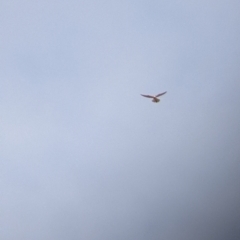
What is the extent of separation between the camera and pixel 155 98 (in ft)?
58.6

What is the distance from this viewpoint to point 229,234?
45.8 m

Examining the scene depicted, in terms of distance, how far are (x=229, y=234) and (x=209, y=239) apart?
3.52m

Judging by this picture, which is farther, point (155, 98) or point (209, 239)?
point (209, 239)

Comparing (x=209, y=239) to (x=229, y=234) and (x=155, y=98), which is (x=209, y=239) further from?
(x=155, y=98)

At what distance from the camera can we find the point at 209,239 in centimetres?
4669

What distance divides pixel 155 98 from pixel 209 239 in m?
39.0

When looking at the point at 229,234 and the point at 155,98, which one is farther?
the point at 229,234

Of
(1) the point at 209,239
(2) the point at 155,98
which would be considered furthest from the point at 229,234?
(2) the point at 155,98

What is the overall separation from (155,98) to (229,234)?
1527 inches

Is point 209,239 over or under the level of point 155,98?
under

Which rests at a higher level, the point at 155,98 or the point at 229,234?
the point at 155,98
